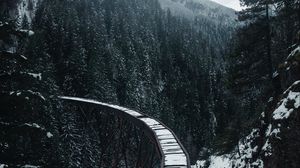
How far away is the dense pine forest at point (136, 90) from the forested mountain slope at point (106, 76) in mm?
Result: 157

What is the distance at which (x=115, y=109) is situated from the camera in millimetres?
21188

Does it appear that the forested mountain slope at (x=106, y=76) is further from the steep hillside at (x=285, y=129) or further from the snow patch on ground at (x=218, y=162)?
the steep hillside at (x=285, y=129)

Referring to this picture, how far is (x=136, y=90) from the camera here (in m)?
56.1

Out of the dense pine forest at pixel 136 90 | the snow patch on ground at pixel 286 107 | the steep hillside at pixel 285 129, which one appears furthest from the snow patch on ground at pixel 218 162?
the snow patch on ground at pixel 286 107

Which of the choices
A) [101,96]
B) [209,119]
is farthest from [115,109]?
[209,119]

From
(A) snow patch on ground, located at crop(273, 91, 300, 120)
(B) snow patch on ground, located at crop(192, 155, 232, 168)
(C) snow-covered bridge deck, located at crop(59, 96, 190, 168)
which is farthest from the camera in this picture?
(B) snow patch on ground, located at crop(192, 155, 232, 168)

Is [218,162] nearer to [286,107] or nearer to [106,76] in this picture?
[106,76]

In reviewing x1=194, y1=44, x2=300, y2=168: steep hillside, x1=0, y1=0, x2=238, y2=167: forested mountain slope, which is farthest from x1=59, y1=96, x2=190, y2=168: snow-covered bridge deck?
x1=194, y1=44, x2=300, y2=168: steep hillside

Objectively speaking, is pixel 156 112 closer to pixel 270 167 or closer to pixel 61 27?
pixel 61 27

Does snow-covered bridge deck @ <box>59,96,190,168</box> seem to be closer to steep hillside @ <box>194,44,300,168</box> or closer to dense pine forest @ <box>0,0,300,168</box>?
dense pine forest @ <box>0,0,300,168</box>

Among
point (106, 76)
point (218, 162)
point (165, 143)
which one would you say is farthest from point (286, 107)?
point (106, 76)

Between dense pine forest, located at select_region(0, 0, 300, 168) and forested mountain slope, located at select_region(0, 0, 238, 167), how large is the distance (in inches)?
6.2

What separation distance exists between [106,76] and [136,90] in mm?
6537

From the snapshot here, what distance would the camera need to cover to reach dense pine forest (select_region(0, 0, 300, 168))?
29.0ft
